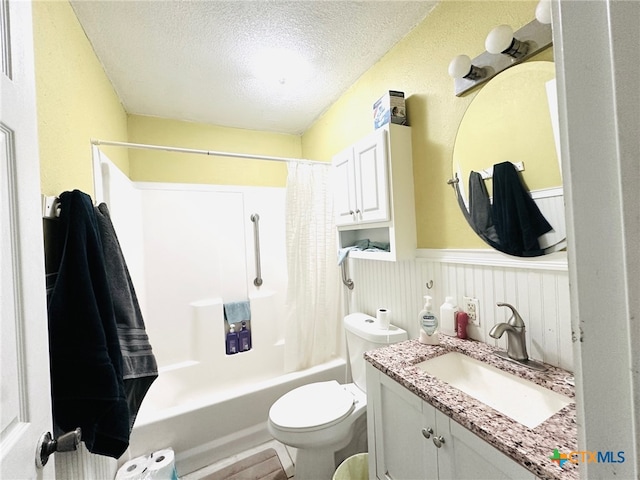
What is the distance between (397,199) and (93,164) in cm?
155

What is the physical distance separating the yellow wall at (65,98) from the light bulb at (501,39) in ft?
5.03

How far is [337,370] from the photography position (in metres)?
1.99

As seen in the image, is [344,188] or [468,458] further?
[344,188]

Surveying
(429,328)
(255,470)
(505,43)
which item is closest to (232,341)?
(255,470)

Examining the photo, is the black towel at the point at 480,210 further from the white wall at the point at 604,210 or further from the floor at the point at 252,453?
the floor at the point at 252,453

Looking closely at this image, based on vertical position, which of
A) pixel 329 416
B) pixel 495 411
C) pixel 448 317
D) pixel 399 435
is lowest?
pixel 329 416

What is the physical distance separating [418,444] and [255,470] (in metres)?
1.21

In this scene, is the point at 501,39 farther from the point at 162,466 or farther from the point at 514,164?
the point at 162,466

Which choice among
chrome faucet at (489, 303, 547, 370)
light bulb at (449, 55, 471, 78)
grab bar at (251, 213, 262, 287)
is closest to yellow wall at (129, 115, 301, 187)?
grab bar at (251, 213, 262, 287)

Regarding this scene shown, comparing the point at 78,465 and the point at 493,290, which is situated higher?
the point at 493,290

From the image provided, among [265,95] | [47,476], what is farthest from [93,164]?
[47,476]

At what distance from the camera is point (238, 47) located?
1.46 meters

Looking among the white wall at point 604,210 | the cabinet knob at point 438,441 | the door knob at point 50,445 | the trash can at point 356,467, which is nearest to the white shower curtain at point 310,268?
the trash can at point 356,467

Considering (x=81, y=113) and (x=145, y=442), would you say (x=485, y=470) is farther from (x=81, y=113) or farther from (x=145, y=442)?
(x=81, y=113)
